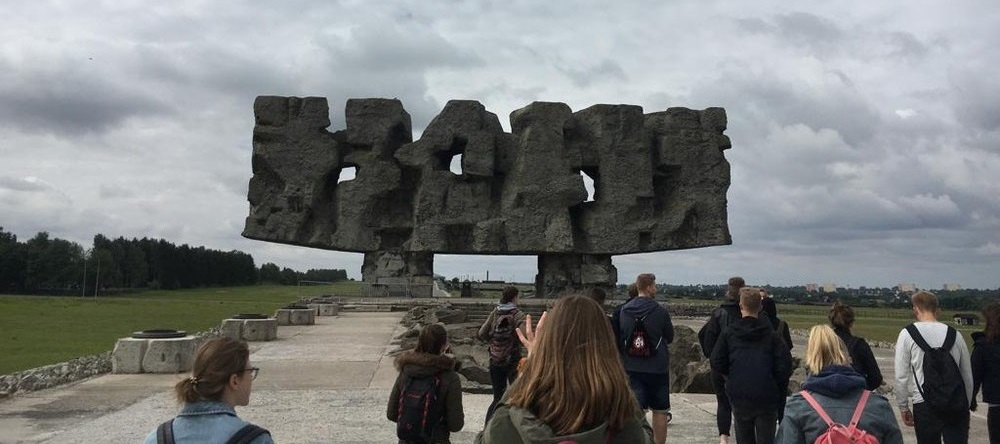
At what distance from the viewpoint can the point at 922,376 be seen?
4.50 m

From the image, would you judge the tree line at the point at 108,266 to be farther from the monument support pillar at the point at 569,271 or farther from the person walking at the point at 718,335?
the person walking at the point at 718,335

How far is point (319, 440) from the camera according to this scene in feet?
18.7

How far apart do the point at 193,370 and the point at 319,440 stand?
358 centimetres

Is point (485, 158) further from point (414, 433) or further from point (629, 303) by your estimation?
point (414, 433)

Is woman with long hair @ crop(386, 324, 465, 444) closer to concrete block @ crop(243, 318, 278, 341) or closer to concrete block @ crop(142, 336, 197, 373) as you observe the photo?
concrete block @ crop(142, 336, 197, 373)

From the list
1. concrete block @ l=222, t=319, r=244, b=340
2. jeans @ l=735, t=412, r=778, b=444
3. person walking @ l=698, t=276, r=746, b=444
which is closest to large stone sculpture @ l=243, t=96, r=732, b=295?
concrete block @ l=222, t=319, r=244, b=340

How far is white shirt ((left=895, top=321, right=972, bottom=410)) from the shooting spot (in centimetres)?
448

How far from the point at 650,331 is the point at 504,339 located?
1407mm

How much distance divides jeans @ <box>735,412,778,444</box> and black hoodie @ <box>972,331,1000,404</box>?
1.31 meters

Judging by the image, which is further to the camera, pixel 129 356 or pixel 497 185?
pixel 497 185

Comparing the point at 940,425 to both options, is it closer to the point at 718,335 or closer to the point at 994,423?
the point at 994,423

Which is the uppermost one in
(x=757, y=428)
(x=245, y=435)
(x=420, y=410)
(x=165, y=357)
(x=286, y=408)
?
(x=245, y=435)

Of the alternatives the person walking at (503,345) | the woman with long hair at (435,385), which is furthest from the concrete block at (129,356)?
the woman with long hair at (435,385)

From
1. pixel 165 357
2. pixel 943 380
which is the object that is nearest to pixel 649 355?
pixel 943 380
